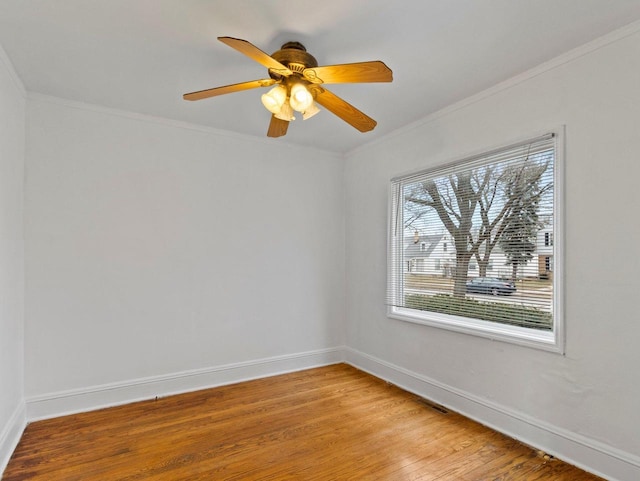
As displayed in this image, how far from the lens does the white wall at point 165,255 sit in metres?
2.75

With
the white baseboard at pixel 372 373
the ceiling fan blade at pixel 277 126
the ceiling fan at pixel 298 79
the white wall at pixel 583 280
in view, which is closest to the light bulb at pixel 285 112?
the ceiling fan at pixel 298 79

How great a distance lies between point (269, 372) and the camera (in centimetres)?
365

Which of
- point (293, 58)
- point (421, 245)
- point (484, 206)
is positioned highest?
point (293, 58)

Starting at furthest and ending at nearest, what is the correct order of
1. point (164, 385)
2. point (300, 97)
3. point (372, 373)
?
point (372, 373) → point (164, 385) → point (300, 97)

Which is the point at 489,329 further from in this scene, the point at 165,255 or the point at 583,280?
the point at 165,255

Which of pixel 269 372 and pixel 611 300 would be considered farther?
pixel 269 372

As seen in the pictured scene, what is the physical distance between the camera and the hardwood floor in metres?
2.04

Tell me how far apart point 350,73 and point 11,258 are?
8.08 feet

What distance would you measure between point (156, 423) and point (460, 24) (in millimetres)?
3269

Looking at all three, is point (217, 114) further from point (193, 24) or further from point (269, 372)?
point (269, 372)

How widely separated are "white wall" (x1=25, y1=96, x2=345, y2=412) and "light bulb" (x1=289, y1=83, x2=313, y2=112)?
1.69m

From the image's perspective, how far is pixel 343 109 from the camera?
224 cm

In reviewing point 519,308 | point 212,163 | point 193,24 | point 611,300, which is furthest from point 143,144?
point 611,300

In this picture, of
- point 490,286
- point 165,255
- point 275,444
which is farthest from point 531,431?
point 165,255
